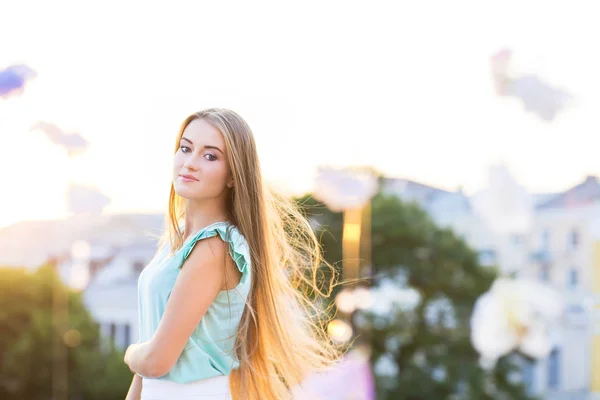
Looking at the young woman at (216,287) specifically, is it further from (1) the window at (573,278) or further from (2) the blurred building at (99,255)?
→ (1) the window at (573,278)

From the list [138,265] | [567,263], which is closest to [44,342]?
[138,265]

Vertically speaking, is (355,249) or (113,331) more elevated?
(355,249)

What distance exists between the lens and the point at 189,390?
1.41 m

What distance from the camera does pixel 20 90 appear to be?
344 centimetres

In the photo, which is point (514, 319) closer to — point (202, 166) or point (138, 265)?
point (138, 265)

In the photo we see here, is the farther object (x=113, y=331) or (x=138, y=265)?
(x=113, y=331)

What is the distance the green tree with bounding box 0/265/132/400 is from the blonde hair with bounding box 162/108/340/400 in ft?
51.9

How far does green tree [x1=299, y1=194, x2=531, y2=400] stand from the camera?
16.2 meters

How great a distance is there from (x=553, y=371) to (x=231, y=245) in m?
15.8

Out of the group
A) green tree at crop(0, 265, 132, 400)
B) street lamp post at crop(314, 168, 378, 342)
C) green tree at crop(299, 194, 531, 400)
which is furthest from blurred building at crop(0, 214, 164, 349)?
green tree at crop(299, 194, 531, 400)

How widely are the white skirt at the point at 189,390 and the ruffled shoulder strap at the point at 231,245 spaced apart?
0.61 feet

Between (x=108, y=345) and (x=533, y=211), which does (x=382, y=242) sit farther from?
(x=108, y=345)

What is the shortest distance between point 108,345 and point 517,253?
8.43m

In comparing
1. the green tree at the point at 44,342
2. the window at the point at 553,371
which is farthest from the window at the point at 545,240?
the green tree at the point at 44,342
